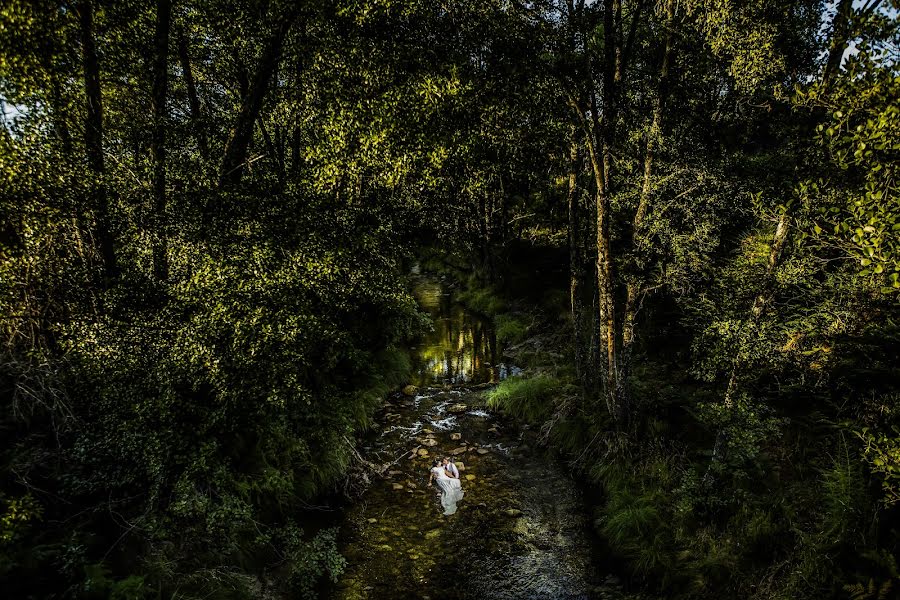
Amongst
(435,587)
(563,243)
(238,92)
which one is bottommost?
(435,587)

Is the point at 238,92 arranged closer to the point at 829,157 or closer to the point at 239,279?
the point at 239,279

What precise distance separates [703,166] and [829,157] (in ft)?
11.2

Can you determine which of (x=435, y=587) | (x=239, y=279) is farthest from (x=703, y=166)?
(x=435, y=587)

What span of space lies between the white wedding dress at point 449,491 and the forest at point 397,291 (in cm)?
35

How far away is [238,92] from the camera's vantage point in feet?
40.1

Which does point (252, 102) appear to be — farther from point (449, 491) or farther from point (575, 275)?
point (449, 491)

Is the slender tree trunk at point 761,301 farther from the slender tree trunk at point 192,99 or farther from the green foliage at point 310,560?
the slender tree trunk at point 192,99

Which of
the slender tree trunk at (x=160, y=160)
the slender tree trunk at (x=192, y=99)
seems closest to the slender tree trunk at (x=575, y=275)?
the slender tree trunk at (x=192, y=99)

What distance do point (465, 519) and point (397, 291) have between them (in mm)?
6215

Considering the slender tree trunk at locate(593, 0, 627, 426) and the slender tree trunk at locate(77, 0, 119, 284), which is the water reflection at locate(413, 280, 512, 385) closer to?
the slender tree trunk at locate(593, 0, 627, 426)

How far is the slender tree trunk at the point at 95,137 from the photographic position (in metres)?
6.80

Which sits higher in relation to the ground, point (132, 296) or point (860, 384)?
point (132, 296)

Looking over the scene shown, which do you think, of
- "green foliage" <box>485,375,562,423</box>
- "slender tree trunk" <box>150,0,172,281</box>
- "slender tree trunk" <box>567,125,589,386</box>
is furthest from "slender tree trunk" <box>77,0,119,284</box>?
"green foliage" <box>485,375,562,423</box>

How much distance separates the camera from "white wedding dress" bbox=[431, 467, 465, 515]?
11.0 meters
